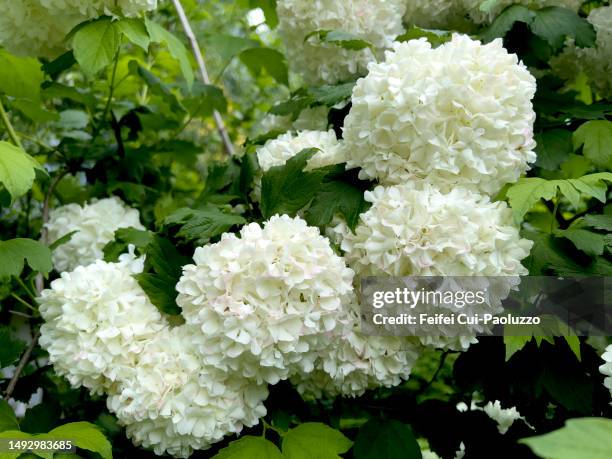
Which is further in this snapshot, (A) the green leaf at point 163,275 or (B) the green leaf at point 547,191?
(A) the green leaf at point 163,275

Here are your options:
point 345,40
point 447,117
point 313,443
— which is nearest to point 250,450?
point 313,443

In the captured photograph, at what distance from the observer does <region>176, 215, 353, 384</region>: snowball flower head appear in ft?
4.72

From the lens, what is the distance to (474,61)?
5.09ft

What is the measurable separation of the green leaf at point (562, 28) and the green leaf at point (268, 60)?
105cm

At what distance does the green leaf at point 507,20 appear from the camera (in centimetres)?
195

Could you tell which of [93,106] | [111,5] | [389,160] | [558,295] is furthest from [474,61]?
[93,106]

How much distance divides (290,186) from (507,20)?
846 mm

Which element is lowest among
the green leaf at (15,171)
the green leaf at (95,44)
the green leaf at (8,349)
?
the green leaf at (8,349)

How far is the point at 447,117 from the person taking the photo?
1519mm

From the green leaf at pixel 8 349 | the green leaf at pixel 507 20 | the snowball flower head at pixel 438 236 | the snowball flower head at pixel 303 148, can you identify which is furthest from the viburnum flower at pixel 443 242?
the green leaf at pixel 8 349

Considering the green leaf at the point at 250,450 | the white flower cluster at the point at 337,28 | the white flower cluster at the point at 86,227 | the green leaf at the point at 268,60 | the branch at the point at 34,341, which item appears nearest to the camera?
the green leaf at the point at 250,450

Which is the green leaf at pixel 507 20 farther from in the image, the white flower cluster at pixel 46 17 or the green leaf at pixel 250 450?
the green leaf at pixel 250 450

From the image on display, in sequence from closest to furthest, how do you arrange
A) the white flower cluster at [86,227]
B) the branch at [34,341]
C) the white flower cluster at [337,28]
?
1. the branch at [34,341]
2. the white flower cluster at [337,28]
3. the white flower cluster at [86,227]

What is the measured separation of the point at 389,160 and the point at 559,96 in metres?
0.77
